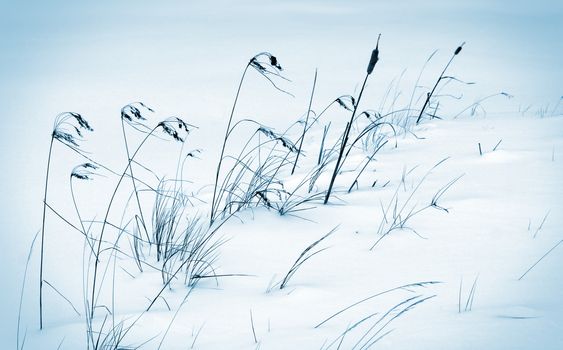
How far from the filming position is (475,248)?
53.5 inches

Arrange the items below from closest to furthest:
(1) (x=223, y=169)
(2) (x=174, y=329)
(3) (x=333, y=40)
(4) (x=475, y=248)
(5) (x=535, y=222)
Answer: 1. (2) (x=174, y=329)
2. (4) (x=475, y=248)
3. (5) (x=535, y=222)
4. (1) (x=223, y=169)
5. (3) (x=333, y=40)

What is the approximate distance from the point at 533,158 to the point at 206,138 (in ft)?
6.97

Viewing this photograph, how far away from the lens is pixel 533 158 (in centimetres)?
217

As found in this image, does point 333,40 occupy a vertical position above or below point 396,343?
above

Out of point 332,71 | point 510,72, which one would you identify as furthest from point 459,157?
point 510,72

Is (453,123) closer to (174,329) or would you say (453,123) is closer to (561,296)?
(561,296)

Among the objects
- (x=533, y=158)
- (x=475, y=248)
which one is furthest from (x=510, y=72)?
(x=475, y=248)

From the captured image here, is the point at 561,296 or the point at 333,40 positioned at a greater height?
the point at 333,40

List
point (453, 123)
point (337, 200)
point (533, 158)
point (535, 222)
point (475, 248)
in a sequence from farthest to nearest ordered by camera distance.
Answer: point (453, 123)
point (533, 158)
point (337, 200)
point (535, 222)
point (475, 248)

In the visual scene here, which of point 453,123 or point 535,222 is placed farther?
point 453,123

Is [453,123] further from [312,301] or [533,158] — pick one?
[312,301]

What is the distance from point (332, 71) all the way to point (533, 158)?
455 cm

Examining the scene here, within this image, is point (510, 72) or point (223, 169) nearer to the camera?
point (223, 169)

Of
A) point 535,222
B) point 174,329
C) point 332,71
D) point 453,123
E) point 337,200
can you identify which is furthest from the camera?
point 332,71
